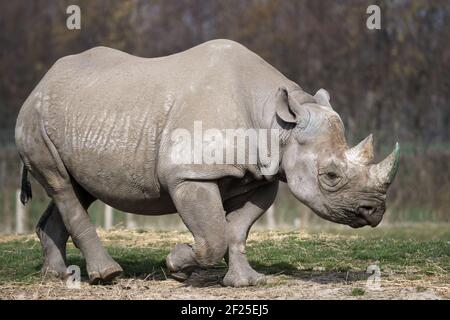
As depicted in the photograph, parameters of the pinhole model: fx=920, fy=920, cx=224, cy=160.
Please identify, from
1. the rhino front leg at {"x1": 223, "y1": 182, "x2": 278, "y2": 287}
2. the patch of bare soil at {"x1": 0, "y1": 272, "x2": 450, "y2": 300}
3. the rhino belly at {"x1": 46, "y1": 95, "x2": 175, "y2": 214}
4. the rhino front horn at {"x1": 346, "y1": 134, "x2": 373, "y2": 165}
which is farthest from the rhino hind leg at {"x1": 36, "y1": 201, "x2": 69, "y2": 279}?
the rhino front horn at {"x1": 346, "y1": 134, "x2": 373, "y2": 165}

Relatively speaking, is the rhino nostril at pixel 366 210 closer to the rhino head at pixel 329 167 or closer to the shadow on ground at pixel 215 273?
the rhino head at pixel 329 167

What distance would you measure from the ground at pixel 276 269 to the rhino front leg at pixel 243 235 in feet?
0.45

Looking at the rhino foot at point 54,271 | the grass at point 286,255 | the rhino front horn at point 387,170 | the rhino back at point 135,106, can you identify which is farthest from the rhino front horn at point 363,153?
the rhino foot at point 54,271

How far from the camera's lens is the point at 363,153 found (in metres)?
7.76

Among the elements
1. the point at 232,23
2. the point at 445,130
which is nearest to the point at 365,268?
the point at 445,130

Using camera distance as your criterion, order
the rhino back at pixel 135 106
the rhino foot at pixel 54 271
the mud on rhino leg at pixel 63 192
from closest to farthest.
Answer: the rhino back at pixel 135 106
the mud on rhino leg at pixel 63 192
the rhino foot at pixel 54 271

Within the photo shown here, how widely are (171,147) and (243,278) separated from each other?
1.35 meters

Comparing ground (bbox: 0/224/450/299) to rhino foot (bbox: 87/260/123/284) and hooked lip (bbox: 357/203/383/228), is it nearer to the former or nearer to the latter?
rhino foot (bbox: 87/260/123/284)

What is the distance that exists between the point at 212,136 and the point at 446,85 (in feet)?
55.0

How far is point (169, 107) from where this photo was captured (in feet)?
26.9

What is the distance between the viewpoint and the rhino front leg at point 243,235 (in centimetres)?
825

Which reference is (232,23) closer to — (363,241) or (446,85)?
(446,85)

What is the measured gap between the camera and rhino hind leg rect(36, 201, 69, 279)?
9242 millimetres

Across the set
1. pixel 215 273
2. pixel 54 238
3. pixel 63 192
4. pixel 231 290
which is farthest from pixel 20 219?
pixel 231 290
